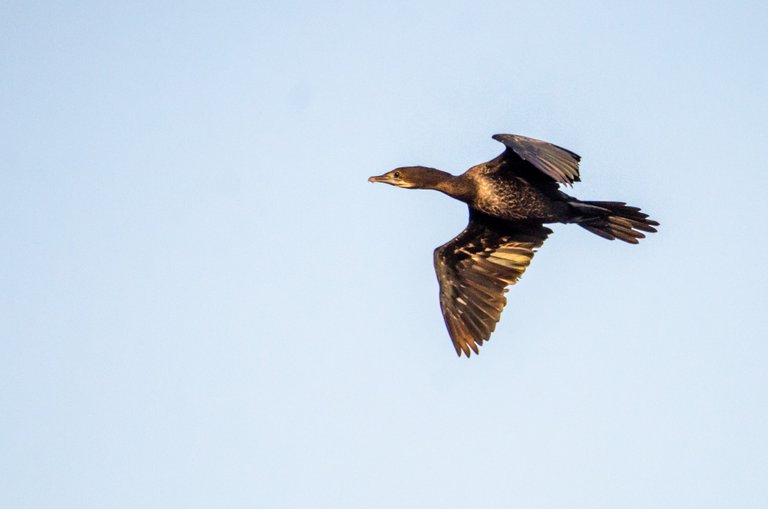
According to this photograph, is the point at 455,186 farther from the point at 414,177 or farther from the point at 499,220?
the point at 499,220

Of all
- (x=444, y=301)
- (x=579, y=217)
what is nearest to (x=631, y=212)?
(x=579, y=217)

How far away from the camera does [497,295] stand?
1695 centimetres

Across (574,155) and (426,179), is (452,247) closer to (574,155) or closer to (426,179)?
(426,179)

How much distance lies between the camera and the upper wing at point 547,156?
1398 cm

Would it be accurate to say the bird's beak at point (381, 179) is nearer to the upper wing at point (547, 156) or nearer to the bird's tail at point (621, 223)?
the upper wing at point (547, 156)

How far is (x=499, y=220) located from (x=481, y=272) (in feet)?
2.50

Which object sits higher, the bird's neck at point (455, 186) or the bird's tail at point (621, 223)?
the bird's neck at point (455, 186)

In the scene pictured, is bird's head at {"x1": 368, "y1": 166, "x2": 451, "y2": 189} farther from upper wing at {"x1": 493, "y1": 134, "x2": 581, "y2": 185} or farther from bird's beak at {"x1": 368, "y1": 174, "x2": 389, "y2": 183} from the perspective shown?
upper wing at {"x1": 493, "y1": 134, "x2": 581, "y2": 185}

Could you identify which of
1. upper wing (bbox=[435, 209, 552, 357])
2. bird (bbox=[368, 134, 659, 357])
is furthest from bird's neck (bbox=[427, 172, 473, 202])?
upper wing (bbox=[435, 209, 552, 357])

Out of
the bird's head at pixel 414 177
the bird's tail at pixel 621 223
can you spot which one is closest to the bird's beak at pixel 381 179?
the bird's head at pixel 414 177

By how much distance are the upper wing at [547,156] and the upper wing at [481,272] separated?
1998 mm

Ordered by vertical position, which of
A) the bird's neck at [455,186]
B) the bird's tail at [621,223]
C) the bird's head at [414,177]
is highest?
the bird's head at [414,177]

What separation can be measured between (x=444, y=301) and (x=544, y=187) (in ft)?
7.41

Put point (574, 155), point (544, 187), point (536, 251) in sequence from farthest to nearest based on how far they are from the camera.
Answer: point (536, 251) < point (544, 187) < point (574, 155)
